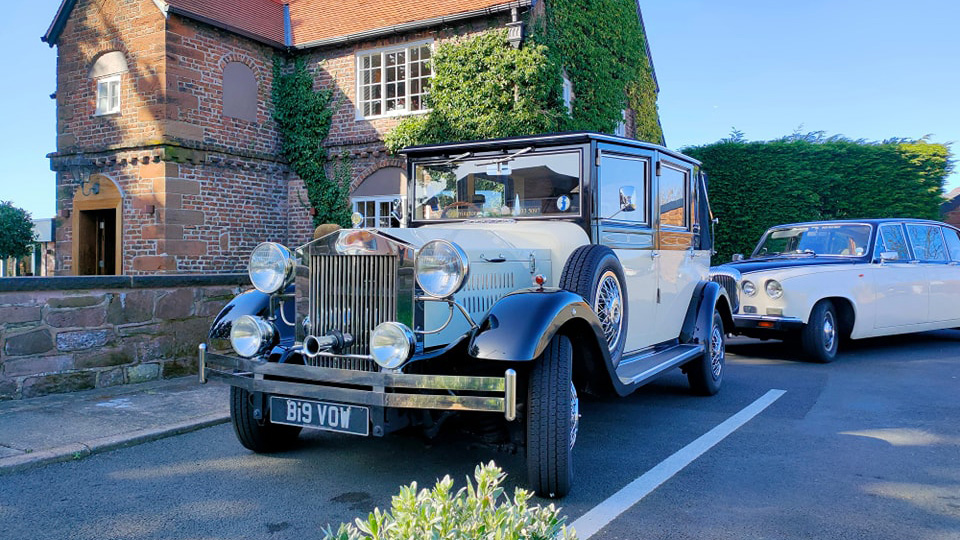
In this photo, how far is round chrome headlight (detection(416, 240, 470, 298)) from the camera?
333 centimetres

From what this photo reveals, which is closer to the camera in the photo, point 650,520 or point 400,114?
point 650,520

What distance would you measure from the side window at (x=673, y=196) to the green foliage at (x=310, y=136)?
30.6 ft

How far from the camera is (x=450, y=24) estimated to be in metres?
12.7

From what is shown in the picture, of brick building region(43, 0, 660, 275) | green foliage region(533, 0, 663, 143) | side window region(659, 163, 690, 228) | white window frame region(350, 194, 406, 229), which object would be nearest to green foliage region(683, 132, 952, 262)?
green foliage region(533, 0, 663, 143)

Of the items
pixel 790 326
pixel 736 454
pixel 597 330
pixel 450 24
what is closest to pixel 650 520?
pixel 597 330

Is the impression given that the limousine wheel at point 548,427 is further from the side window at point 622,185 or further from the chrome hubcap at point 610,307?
the side window at point 622,185

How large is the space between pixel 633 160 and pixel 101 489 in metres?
4.10

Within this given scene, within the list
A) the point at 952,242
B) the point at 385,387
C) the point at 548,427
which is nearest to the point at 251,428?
the point at 385,387

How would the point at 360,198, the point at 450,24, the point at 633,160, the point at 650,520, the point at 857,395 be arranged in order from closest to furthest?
the point at 650,520 → the point at 633,160 → the point at 857,395 → the point at 450,24 → the point at 360,198

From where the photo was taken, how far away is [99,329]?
19.8 ft

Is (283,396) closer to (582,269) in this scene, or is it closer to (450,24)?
(582,269)

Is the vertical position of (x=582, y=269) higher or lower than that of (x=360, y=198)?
lower

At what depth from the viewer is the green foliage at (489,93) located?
38.7 feet

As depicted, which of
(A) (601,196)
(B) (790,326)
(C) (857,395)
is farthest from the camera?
(B) (790,326)
